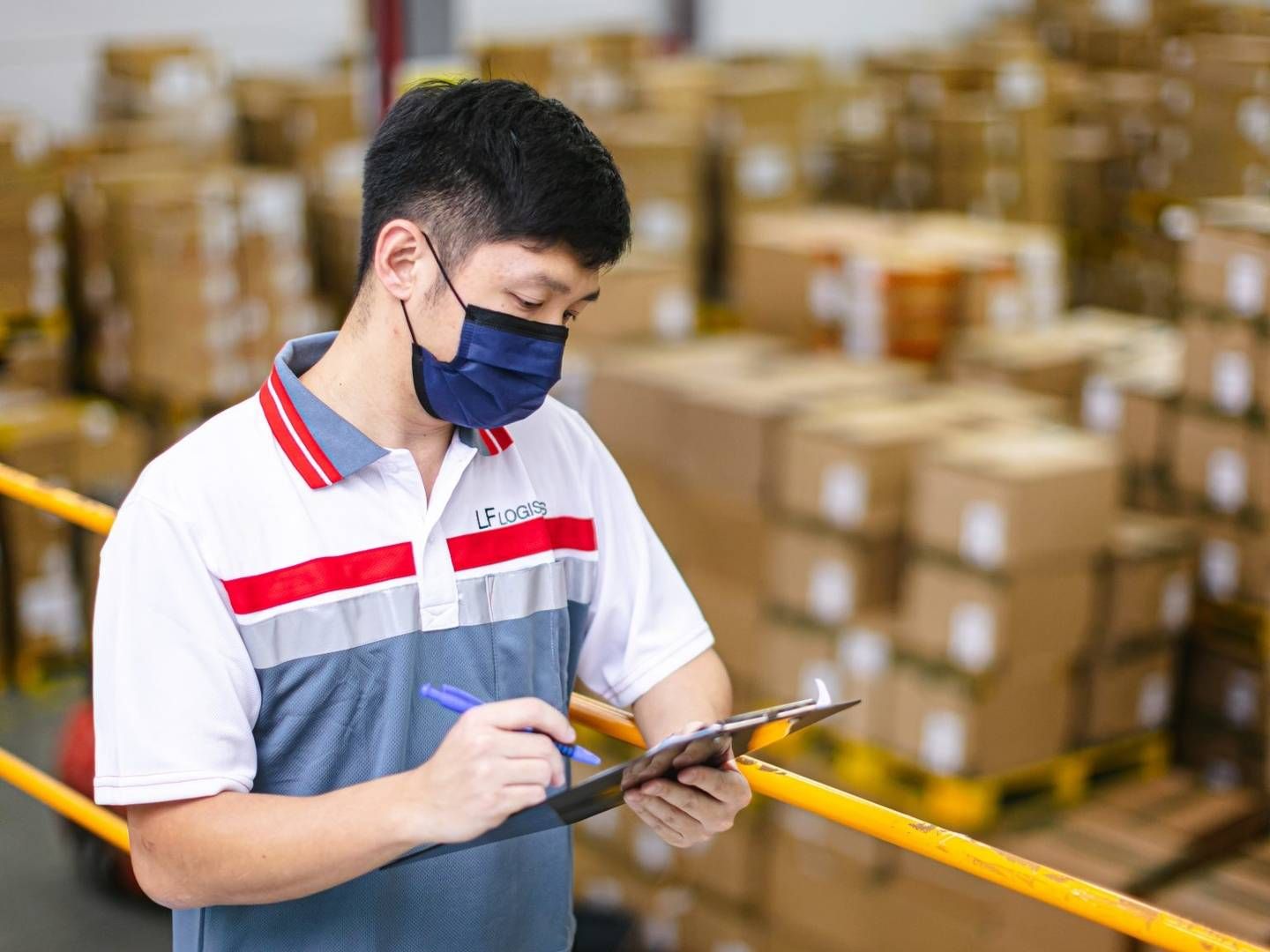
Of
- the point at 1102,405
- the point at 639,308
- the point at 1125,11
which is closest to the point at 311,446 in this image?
the point at 1102,405

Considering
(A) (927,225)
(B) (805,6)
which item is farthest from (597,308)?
(B) (805,6)

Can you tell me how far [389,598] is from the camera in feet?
5.29

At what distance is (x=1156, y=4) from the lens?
10.4m

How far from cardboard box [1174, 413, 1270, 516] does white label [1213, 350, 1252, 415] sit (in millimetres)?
47

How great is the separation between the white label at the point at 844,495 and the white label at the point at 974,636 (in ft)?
1.18

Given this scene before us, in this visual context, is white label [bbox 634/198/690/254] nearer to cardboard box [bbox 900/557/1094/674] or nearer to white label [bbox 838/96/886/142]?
white label [bbox 838/96/886/142]

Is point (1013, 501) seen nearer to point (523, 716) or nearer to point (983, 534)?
point (983, 534)

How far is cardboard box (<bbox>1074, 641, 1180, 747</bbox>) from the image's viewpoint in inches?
167

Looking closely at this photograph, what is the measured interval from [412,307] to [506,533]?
270 mm

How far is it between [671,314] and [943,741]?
2.00m

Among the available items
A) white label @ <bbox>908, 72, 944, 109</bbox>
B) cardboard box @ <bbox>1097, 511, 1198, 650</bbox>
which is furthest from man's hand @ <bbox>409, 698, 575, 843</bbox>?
white label @ <bbox>908, 72, 944, 109</bbox>

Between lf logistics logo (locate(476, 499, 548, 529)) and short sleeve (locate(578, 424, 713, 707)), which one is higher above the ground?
lf logistics logo (locate(476, 499, 548, 529))

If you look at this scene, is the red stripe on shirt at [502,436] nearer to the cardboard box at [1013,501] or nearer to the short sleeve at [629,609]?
the short sleeve at [629,609]

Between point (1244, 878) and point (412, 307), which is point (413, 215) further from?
point (1244, 878)
